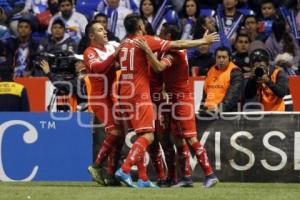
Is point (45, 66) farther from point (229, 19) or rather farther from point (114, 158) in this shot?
point (229, 19)

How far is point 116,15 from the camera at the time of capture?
20.3 meters

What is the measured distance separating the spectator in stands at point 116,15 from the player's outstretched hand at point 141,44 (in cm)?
662

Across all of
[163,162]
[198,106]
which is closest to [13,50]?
[198,106]

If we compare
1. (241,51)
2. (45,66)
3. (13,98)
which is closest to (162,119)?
(45,66)

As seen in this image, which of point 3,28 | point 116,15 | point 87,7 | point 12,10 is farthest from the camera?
point 12,10

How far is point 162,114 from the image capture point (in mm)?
14250

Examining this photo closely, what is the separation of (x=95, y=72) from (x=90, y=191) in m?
1.87

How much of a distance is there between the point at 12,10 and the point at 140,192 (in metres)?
9.74

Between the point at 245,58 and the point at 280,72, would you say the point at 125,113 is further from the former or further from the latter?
the point at 245,58

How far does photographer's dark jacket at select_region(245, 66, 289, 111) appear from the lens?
52.8 ft

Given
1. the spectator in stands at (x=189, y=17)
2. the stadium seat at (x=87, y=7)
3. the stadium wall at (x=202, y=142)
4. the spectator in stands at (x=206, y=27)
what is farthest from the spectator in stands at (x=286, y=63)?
the stadium seat at (x=87, y=7)

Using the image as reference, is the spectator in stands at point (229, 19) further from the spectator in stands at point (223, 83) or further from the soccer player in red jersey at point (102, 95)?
the soccer player in red jersey at point (102, 95)

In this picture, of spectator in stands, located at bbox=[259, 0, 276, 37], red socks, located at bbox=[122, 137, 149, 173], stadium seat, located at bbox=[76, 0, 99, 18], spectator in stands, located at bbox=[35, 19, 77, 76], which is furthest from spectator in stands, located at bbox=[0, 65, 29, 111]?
spectator in stands, located at bbox=[259, 0, 276, 37]

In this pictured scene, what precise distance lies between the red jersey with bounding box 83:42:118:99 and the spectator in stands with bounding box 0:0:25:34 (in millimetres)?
6585
